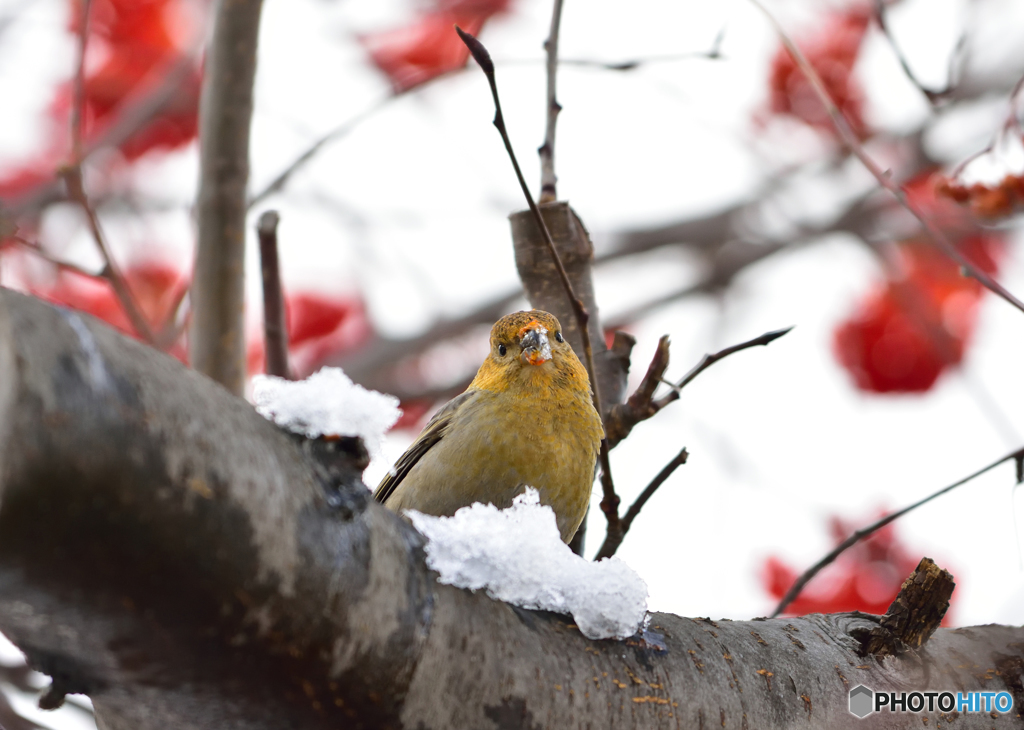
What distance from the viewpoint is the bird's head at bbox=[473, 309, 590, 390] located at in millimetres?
2668

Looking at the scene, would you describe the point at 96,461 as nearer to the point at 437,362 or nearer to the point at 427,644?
the point at 427,644

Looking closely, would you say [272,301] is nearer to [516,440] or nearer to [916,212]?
[516,440]

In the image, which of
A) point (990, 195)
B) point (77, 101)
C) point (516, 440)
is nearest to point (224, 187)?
point (77, 101)

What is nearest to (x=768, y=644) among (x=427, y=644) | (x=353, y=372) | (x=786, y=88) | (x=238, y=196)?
(x=427, y=644)

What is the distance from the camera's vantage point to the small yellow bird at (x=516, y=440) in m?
2.40

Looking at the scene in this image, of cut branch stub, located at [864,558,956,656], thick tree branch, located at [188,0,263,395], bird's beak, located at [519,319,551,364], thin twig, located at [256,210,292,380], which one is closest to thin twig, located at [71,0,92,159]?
thick tree branch, located at [188,0,263,395]

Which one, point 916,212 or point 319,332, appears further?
point 319,332

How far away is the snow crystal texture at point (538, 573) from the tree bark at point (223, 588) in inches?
1.4

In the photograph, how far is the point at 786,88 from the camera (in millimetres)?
5398

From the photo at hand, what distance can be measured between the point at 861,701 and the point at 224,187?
2.17 m

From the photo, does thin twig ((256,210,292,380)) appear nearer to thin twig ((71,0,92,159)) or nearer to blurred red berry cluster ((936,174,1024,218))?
thin twig ((71,0,92,159))

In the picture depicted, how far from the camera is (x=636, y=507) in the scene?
2090 millimetres

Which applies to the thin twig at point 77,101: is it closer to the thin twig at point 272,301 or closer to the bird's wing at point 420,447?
the thin twig at point 272,301

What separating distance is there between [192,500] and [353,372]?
11.7 ft
